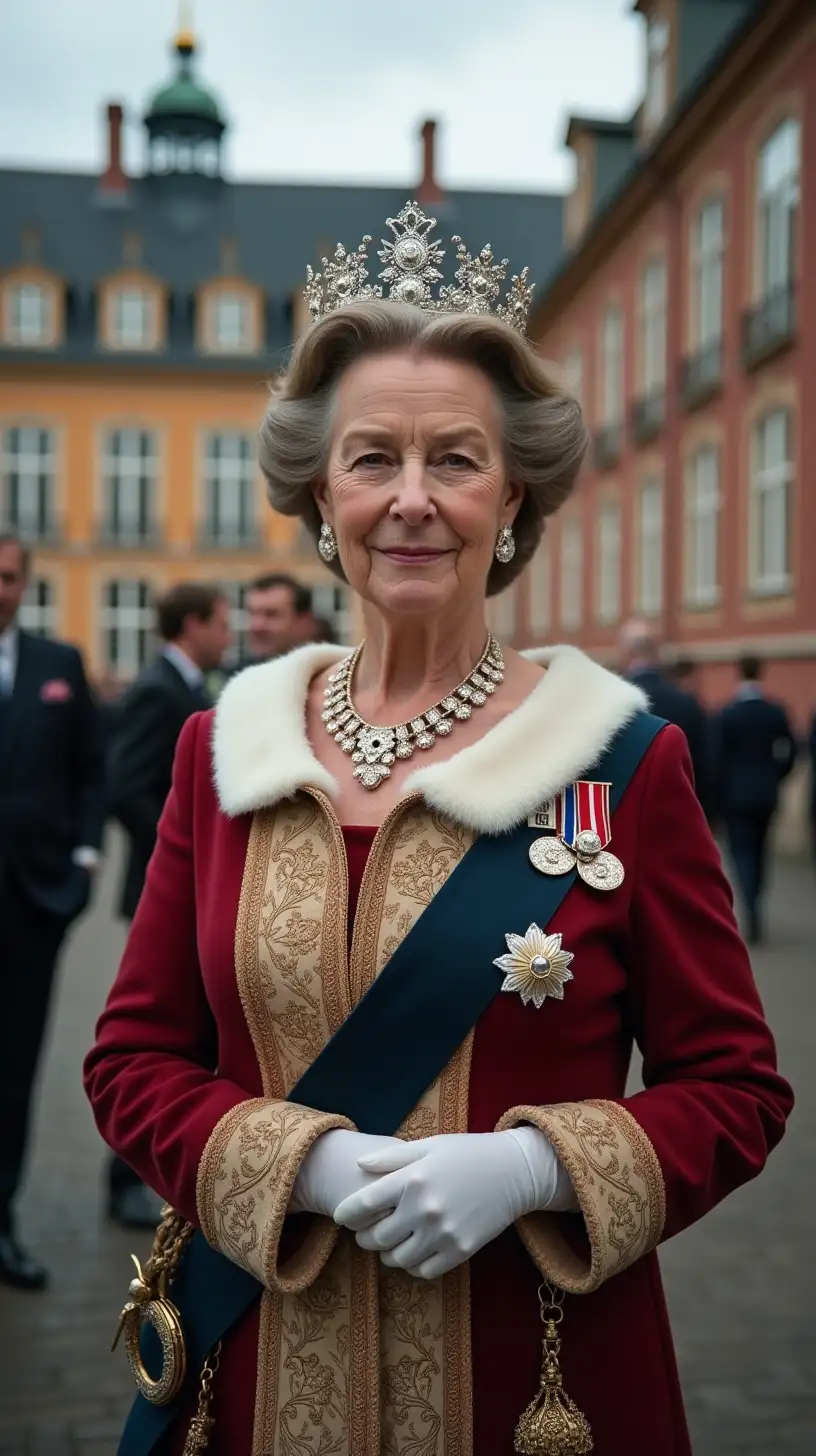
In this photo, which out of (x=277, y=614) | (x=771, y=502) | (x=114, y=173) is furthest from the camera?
(x=114, y=173)

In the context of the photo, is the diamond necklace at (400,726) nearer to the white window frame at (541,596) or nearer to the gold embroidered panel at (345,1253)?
the gold embroidered panel at (345,1253)

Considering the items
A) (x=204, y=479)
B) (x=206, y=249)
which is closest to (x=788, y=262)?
(x=204, y=479)

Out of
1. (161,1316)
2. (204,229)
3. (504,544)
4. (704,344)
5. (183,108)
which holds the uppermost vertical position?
(183,108)

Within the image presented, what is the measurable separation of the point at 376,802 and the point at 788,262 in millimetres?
15408

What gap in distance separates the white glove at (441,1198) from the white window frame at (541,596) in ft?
87.7

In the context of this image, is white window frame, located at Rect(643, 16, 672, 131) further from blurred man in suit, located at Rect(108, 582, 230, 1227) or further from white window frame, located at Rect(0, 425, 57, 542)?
white window frame, located at Rect(0, 425, 57, 542)

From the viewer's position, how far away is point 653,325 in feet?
70.6

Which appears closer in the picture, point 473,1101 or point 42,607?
point 473,1101

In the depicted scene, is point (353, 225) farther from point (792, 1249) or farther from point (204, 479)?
point (792, 1249)

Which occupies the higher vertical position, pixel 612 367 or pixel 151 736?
pixel 612 367

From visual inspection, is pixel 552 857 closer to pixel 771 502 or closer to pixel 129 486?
pixel 771 502

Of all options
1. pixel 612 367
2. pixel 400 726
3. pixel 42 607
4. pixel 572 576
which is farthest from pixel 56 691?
pixel 42 607

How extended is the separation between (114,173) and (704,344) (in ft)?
89.6

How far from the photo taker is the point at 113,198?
41281mm
